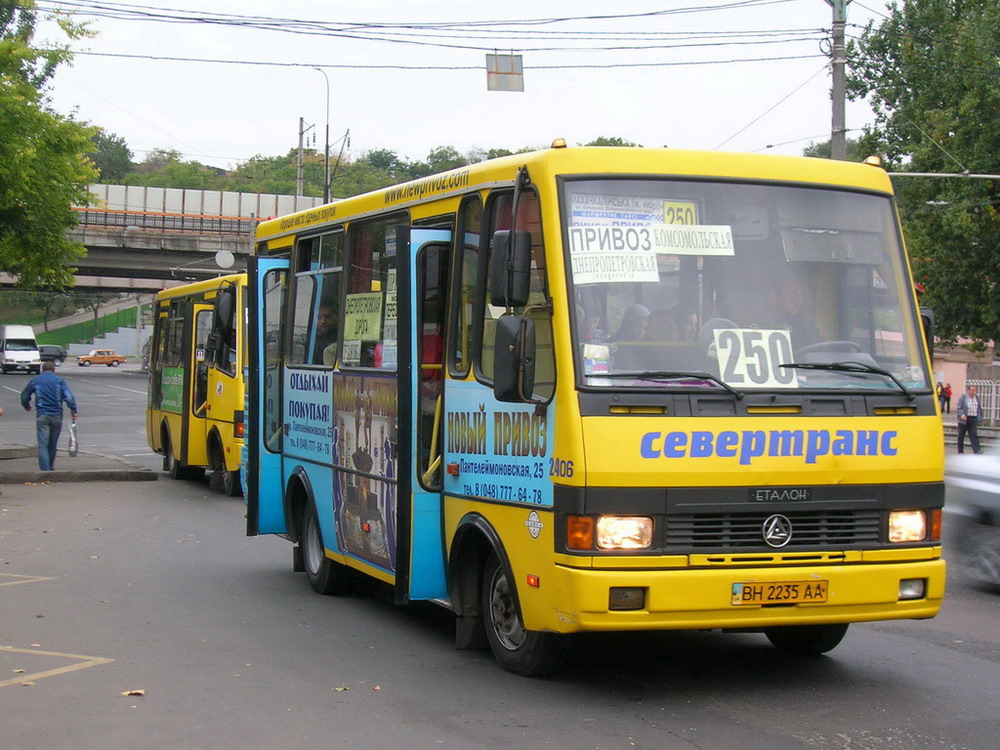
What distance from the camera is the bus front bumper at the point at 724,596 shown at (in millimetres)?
6648

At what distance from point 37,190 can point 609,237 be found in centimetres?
1924

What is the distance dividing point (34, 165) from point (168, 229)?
45.3 m

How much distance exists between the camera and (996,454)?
1128cm

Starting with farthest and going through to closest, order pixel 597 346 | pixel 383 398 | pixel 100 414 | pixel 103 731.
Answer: pixel 100 414
pixel 383 398
pixel 597 346
pixel 103 731

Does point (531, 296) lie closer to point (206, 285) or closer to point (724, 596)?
point (724, 596)

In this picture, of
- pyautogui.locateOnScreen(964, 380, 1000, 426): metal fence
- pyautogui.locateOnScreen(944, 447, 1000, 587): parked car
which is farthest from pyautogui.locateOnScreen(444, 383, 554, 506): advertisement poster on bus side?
pyautogui.locateOnScreen(964, 380, 1000, 426): metal fence

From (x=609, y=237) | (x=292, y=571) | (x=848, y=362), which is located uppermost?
(x=609, y=237)

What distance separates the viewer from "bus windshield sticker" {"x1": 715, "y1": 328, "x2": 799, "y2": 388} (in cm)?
700

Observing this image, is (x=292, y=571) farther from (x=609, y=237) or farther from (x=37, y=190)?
(x=37, y=190)

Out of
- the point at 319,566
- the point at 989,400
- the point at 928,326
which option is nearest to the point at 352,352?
the point at 319,566

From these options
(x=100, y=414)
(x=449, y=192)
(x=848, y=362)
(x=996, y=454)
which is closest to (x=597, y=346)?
(x=848, y=362)

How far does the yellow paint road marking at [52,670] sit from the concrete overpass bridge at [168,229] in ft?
174

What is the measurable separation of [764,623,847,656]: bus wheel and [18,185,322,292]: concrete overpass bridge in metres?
54.2

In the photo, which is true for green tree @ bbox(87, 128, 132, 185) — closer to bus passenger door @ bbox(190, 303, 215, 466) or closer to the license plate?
bus passenger door @ bbox(190, 303, 215, 466)
